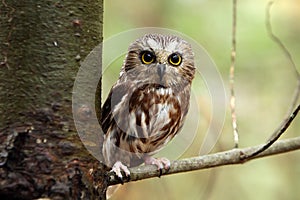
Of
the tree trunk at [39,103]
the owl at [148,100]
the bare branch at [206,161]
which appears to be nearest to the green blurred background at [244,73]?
the owl at [148,100]

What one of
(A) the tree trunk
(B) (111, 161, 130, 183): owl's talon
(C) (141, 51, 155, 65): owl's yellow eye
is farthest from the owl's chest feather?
(A) the tree trunk

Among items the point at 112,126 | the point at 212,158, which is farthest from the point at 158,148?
the point at 212,158

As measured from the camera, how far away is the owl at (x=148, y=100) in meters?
2.82

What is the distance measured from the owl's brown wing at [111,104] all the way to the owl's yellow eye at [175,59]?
0.81ft

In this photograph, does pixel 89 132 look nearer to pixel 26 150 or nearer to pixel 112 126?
pixel 26 150

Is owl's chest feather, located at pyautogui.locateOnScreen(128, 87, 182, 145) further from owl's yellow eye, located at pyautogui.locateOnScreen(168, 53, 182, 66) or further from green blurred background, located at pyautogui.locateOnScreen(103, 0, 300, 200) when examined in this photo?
green blurred background, located at pyautogui.locateOnScreen(103, 0, 300, 200)

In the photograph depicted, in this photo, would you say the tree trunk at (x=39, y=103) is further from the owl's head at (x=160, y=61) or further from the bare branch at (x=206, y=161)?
the owl's head at (x=160, y=61)

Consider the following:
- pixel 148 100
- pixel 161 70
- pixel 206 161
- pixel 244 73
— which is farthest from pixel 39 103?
pixel 244 73

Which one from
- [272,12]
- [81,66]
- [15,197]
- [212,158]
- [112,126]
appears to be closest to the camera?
[15,197]

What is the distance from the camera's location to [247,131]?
4.73 m

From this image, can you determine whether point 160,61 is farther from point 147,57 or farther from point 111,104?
point 111,104

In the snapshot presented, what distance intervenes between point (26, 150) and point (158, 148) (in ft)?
4.96

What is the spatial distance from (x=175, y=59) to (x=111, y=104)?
37cm

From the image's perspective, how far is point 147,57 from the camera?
2.86m
